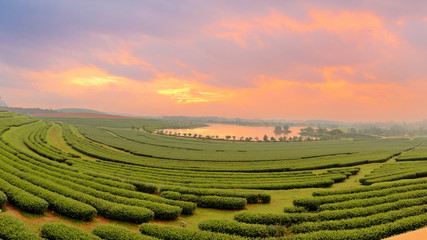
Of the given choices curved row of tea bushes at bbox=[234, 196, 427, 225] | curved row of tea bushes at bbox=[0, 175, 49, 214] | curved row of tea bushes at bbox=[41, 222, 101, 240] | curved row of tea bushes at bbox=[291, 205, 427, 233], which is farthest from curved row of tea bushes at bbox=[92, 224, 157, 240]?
curved row of tea bushes at bbox=[291, 205, 427, 233]

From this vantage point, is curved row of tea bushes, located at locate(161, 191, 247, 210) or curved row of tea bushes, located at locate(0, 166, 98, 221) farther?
curved row of tea bushes, located at locate(161, 191, 247, 210)

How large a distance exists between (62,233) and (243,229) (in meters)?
8.30

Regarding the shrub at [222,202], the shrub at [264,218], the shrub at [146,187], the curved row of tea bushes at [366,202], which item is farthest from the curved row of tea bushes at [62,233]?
the curved row of tea bushes at [366,202]

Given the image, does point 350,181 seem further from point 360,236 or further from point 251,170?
point 360,236

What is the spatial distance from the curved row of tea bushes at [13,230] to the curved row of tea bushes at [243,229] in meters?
7.48

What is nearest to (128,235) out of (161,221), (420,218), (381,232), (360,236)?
(161,221)

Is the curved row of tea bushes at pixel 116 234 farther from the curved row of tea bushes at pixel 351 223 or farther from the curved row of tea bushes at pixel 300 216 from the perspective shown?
the curved row of tea bushes at pixel 351 223

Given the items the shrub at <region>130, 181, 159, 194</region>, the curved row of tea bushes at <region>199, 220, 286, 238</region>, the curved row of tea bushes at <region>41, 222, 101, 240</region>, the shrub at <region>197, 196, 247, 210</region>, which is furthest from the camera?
the shrub at <region>130, 181, 159, 194</region>

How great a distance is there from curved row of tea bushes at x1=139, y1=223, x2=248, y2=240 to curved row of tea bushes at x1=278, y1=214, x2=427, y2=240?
3086mm

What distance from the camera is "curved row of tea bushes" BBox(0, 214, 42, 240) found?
8.59 m

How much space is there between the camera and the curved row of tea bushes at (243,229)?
10953mm

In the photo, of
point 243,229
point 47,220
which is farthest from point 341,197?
point 47,220

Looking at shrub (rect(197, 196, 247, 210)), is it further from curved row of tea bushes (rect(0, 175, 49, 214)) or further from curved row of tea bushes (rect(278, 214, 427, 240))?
curved row of tea bushes (rect(0, 175, 49, 214))

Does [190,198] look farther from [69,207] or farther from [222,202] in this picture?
[69,207]
